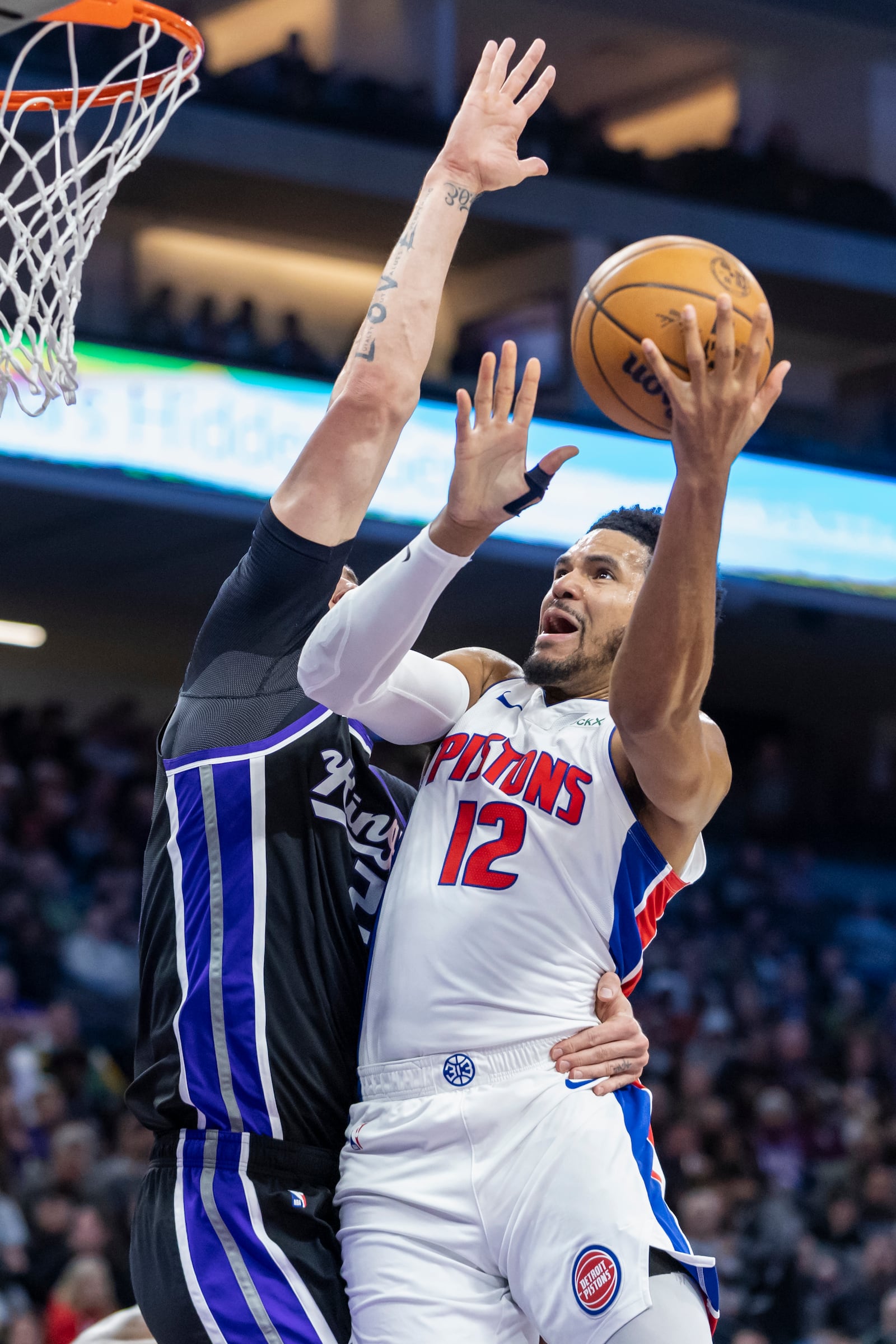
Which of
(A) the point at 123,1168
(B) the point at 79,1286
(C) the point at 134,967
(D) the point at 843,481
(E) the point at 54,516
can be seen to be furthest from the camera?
(D) the point at 843,481

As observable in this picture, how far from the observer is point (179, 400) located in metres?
12.2

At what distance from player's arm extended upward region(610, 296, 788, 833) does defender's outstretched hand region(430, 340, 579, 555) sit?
1.03ft

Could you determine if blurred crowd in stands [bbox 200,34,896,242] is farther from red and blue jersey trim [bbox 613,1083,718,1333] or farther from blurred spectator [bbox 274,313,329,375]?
red and blue jersey trim [bbox 613,1083,718,1333]

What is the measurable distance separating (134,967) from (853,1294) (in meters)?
5.33

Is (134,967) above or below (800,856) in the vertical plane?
below

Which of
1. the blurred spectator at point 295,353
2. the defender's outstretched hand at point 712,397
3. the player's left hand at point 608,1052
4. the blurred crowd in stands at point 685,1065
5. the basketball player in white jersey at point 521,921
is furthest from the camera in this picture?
the blurred spectator at point 295,353

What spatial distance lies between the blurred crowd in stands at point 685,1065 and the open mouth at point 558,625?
5328mm

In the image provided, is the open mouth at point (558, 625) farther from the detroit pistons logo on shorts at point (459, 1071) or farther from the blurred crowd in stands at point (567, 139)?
the blurred crowd in stands at point (567, 139)

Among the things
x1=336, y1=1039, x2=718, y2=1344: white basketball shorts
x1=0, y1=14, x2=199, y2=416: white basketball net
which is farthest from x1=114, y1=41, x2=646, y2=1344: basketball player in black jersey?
x1=0, y1=14, x2=199, y2=416: white basketball net

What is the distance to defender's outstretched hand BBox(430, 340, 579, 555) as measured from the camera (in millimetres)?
3053

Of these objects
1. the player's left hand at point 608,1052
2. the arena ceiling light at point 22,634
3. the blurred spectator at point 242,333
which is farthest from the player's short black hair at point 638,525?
the arena ceiling light at point 22,634

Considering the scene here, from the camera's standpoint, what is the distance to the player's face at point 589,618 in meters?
3.63

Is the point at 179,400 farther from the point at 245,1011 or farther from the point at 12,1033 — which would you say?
the point at 245,1011

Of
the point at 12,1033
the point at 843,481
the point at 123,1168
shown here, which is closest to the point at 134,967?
the point at 12,1033
